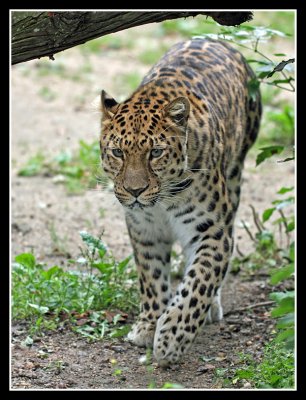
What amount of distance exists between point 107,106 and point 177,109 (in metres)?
0.57

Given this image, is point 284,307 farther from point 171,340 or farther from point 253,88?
point 253,88

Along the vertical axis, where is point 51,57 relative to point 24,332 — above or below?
above

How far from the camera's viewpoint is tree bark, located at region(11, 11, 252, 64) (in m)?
5.57

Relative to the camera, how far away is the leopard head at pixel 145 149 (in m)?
6.35

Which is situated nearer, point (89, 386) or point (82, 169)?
point (89, 386)

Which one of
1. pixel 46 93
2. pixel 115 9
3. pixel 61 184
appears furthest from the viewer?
pixel 46 93

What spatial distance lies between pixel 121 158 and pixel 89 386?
5.32 feet

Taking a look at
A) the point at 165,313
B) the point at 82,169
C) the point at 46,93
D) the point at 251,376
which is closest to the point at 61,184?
the point at 82,169

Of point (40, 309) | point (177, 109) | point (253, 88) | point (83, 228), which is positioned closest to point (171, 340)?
point (40, 309)

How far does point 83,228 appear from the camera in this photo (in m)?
9.63

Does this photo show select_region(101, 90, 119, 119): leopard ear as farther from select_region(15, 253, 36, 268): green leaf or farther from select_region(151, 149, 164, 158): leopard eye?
select_region(15, 253, 36, 268): green leaf

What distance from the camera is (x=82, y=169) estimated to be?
1095 cm

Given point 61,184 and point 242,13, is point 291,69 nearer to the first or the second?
point 242,13

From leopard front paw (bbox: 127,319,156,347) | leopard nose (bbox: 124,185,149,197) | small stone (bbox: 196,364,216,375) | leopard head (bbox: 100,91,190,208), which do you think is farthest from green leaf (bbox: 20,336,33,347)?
leopard nose (bbox: 124,185,149,197)
